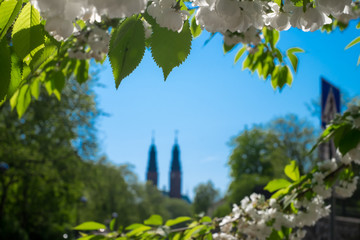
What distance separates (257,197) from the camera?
2.69 m

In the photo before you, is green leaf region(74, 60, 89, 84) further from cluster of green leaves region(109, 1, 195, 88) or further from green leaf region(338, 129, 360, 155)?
cluster of green leaves region(109, 1, 195, 88)

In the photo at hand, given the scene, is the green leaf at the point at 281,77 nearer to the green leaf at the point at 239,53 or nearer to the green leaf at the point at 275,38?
the green leaf at the point at 275,38

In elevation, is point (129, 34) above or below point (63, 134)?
below

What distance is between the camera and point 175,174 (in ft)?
349

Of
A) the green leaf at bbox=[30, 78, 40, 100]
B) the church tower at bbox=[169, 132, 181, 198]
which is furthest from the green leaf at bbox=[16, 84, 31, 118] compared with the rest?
the church tower at bbox=[169, 132, 181, 198]

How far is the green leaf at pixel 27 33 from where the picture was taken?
2.45ft

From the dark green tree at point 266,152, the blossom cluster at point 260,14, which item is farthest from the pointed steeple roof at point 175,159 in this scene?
the blossom cluster at point 260,14

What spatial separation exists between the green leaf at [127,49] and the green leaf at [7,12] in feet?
0.67

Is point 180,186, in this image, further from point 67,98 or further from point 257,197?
point 257,197

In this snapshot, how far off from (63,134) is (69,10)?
1879 cm

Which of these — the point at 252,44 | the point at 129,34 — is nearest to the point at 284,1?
the point at 129,34

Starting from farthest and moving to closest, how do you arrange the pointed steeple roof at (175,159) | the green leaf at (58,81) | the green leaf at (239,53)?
the pointed steeple roof at (175,159)
the green leaf at (239,53)
the green leaf at (58,81)

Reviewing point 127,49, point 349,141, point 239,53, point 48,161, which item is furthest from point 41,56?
point 48,161

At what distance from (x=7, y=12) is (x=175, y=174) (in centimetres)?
10680
